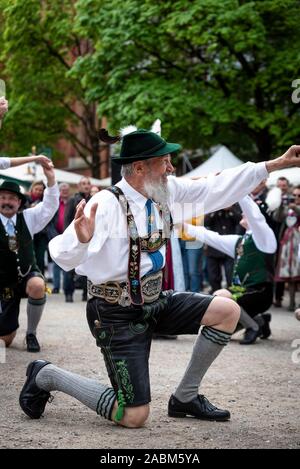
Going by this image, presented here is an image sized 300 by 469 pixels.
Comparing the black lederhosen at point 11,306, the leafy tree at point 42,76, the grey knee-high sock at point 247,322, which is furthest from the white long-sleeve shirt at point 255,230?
the leafy tree at point 42,76

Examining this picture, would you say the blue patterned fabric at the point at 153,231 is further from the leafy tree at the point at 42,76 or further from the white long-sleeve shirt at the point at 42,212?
the leafy tree at the point at 42,76

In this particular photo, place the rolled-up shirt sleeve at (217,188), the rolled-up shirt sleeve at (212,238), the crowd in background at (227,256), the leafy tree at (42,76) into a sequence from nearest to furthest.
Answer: the rolled-up shirt sleeve at (217,188)
the rolled-up shirt sleeve at (212,238)
the crowd in background at (227,256)
the leafy tree at (42,76)

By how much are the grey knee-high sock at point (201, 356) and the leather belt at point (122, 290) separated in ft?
1.27

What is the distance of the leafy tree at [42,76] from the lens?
24.5 metres

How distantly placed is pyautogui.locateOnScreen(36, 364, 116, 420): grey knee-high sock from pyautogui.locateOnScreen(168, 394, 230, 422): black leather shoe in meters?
0.46

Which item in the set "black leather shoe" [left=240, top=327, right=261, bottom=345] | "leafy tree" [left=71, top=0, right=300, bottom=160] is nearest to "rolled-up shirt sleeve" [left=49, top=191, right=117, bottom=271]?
"black leather shoe" [left=240, top=327, right=261, bottom=345]

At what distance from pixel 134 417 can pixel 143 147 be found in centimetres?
158

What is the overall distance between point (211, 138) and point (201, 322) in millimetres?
15121

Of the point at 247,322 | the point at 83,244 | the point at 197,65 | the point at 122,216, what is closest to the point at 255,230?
the point at 247,322

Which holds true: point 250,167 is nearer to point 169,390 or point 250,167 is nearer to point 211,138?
point 169,390

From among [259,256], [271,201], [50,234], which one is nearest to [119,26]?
[50,234]

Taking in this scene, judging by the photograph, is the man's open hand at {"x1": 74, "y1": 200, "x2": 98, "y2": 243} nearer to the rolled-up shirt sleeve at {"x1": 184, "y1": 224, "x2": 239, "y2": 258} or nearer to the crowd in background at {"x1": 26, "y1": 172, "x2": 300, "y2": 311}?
the rolled-up shirt sleeve at {"x1": 184, "y1": 224, "x2": 239, "y2": 258}

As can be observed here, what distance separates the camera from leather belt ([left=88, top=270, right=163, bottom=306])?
5.25 metres

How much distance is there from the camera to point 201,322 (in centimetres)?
539
